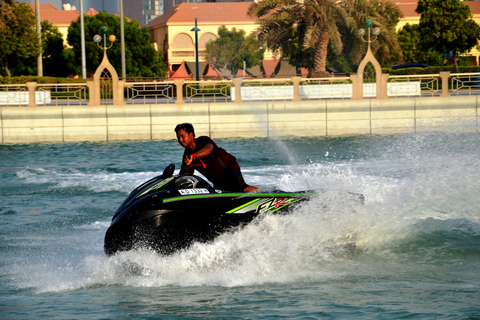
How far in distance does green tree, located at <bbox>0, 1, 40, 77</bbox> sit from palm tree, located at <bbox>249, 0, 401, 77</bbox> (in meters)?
14.3

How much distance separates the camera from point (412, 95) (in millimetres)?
23984

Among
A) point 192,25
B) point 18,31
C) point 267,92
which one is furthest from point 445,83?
point 192,25

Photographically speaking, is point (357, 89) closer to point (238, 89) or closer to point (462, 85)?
point (462, 85)

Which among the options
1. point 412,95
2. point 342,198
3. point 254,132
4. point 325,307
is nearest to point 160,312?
point 325,307

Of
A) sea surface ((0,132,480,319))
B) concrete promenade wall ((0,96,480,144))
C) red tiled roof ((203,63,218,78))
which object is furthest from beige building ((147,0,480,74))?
sea surface ((0,132,480,319))

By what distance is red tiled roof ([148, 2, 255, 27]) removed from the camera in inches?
3189

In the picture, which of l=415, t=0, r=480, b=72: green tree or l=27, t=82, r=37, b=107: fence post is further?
l=415, t=0, r=480, b=72: green tree

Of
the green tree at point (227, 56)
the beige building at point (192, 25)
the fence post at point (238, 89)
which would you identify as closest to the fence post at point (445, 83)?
the fence post at point (238, 89)

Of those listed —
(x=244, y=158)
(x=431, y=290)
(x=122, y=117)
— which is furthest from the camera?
(x=122, y=117)

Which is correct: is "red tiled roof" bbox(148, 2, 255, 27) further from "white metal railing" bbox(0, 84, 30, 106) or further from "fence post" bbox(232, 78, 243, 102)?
"white metal railing" bbox(0, 84, 30, 106)

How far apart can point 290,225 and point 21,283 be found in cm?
261

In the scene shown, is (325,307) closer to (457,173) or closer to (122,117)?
(457,173)

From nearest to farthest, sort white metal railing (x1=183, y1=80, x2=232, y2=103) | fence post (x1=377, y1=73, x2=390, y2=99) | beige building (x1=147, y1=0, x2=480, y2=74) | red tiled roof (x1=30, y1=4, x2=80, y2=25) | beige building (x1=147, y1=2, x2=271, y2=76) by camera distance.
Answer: fence post (x1=377, y1=73, x2=390, y2=99)
white metal railing (x1=183, y1=80, x2=232, y2=103)
beige building (x1=147, y1=0, x2=480, y2=74)
beige building (x1=147, y1=2, x2=271, y2=76)
red tiled roof (x1=30, y1=4, x2=80, y2=25)

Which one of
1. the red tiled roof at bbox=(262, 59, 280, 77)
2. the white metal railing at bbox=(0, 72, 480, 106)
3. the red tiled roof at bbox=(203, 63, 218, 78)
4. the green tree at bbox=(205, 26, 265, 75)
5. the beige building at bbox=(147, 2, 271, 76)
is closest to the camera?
the white metal railing at bbox=(0, 72, 480, 106)
